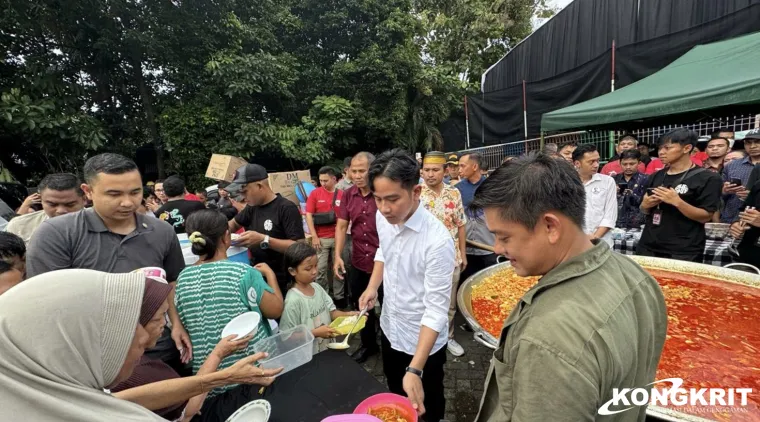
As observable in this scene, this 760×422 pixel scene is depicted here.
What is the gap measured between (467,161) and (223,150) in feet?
27.3

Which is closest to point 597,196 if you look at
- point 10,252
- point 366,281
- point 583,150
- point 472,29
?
point 583,150

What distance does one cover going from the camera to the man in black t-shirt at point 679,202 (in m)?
2.97

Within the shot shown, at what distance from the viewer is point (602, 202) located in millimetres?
3525

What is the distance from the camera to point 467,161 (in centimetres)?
446

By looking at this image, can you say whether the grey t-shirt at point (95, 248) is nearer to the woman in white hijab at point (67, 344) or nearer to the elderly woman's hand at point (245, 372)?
the elderly woman's hand at point (245, 372)

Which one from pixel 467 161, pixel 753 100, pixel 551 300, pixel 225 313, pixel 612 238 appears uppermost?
pixel 753 100

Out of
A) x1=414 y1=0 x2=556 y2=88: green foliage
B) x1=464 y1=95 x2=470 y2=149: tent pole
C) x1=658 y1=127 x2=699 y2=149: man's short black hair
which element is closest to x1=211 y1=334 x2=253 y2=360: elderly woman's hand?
x1=658 y1=127 x2=699 y2=149: man's short black hair

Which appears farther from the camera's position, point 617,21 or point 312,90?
point 312,90

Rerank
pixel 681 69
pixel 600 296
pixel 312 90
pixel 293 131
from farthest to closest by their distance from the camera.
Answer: pixel 312 90 → pixel 293 131 → pixel 681 69 → pixel 600 296

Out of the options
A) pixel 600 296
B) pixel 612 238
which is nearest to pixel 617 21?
pixel 612 238

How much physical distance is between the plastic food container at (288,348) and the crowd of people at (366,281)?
0.11 m

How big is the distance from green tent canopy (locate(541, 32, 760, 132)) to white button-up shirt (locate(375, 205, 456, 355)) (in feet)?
13.6

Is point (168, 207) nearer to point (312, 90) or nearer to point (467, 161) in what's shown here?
point (467, 161)

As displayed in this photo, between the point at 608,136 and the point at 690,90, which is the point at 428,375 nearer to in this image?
the point at 690,90
